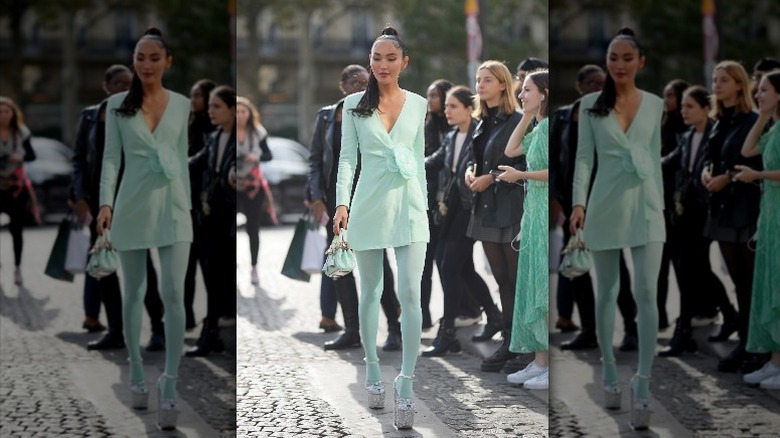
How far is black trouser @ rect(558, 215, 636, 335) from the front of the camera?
5758 mm

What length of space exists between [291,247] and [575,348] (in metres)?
1.31

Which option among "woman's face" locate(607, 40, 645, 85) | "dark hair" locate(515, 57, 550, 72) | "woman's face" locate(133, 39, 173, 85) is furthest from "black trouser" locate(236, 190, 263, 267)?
"woman's face" locate(607, 40, 645, 85)

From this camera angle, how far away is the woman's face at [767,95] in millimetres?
6031

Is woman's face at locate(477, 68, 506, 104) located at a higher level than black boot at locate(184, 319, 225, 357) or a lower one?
higher

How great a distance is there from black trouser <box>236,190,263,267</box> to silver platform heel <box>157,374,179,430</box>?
675 mm

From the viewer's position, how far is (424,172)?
18.8 ft

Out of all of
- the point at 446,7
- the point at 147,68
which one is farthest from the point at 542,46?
the point at 147,68

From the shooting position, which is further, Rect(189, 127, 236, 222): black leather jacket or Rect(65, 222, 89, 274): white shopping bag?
Rect(65, 222, 89, 274): white shopping bag

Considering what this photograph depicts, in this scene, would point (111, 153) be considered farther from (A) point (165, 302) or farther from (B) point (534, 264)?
(B) point (534, 264)

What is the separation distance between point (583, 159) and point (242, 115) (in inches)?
58.7

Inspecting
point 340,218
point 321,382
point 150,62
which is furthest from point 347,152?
point 321,382

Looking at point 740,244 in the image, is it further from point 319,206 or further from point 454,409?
point 319,206

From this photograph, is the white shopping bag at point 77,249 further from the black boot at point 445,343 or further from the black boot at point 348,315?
the black boot at point 445,343

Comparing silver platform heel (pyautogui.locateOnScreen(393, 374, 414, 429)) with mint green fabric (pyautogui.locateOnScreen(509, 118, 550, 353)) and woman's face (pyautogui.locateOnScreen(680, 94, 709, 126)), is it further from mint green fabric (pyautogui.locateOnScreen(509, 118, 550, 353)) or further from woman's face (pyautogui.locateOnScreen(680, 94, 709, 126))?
woman's face (pyautogui.locateOnScreen(680, 94, 709, 126))
